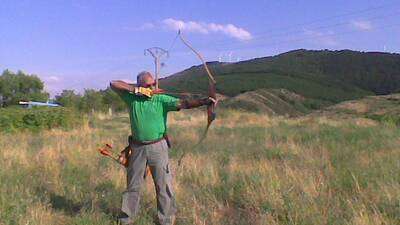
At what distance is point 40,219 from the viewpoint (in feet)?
22.3

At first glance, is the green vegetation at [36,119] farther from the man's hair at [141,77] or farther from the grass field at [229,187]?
the man's hair at [141,77]

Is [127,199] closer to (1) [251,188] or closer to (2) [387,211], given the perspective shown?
(1) [251,188]

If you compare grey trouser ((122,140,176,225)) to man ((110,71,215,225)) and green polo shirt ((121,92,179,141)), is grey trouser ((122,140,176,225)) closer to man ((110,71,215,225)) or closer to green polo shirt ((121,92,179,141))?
man ((110,71,215,225))

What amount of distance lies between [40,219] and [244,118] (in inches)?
1060

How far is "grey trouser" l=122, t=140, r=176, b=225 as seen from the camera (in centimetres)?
695

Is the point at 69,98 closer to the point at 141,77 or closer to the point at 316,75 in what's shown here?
the point at 316,75

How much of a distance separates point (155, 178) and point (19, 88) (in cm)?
5216

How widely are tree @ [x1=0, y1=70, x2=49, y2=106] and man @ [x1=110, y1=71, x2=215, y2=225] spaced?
48.9 m

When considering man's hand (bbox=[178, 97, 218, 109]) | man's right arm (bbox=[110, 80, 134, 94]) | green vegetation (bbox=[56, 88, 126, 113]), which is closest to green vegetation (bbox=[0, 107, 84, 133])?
man's right arm (bbox=[110, 80, 134, 94])

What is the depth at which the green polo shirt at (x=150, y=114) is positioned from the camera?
7.02m

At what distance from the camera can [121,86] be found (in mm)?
7113

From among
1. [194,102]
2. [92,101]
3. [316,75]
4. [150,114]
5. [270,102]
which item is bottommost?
[270,102]

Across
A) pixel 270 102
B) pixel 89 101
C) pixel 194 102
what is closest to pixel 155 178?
pixel 194 102

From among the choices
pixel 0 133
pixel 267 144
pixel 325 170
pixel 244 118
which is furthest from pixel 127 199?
pixel 244 118
